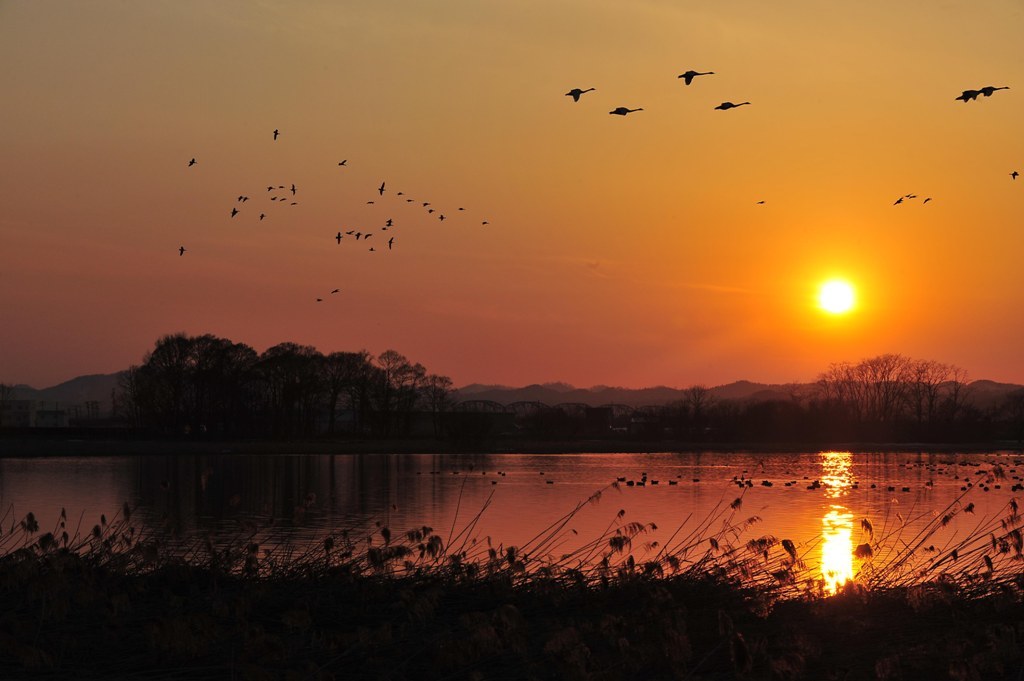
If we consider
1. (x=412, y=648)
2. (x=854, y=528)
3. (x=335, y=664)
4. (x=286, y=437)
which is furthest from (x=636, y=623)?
(x=286, y=437)

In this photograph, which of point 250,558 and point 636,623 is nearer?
point 636,623

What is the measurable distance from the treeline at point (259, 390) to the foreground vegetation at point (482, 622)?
106 metres

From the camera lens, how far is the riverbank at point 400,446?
114 meters

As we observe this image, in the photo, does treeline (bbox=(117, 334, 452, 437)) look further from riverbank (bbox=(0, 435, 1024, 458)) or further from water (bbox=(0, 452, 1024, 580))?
water (bbox=(0, 452, 1024, 580))

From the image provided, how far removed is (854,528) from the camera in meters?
37.4

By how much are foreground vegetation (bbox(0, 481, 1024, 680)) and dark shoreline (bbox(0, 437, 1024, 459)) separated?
9729 cm

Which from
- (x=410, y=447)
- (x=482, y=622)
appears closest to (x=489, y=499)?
(x=482, y=622)

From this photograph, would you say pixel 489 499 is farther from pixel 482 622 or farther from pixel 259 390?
pixel 259 390

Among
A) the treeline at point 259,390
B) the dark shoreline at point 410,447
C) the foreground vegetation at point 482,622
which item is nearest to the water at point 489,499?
the foreground vegetation at point 482,622

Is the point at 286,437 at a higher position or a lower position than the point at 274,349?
lower

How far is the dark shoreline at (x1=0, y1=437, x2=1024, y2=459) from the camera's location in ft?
372

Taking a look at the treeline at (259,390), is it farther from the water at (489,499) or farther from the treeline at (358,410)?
the water at (489,499)

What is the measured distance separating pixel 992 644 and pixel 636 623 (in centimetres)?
399

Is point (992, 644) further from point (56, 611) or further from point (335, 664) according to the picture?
point (56, 611)
